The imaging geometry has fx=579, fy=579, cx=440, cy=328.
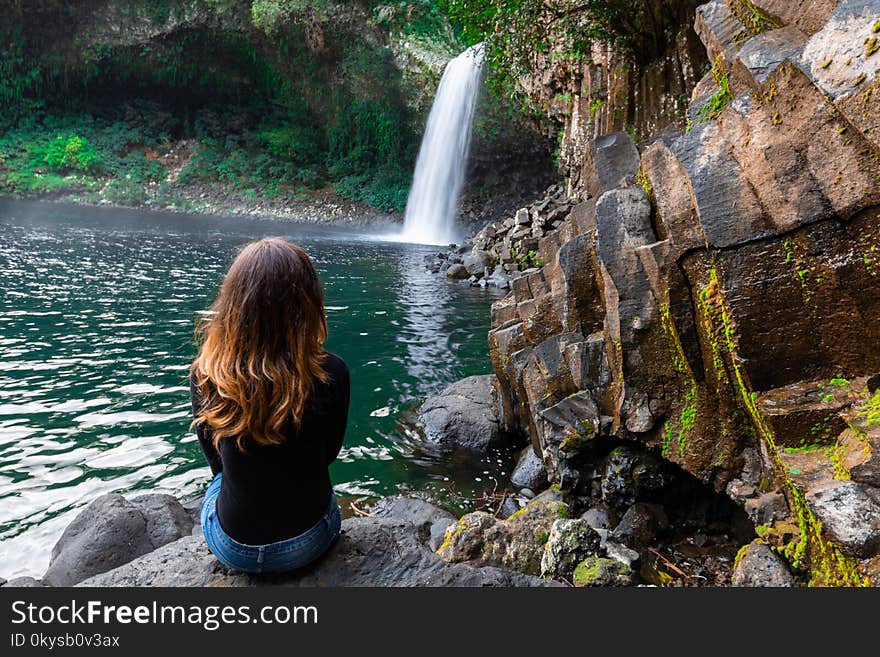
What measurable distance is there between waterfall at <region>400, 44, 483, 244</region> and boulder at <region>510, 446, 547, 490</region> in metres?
22.2

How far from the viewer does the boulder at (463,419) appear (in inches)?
266

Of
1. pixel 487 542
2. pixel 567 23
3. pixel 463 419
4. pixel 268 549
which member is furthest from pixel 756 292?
pixel 567 23

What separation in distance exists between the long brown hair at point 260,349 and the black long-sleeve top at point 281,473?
0.25 ft

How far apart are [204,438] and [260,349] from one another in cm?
56

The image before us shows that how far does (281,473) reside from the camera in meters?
2.54

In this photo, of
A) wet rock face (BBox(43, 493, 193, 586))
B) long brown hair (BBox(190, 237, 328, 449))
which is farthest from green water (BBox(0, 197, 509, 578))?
long brown hair (BBox(190, 237, 328, 449))

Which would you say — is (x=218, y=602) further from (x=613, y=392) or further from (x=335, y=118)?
(x=335, y=118)

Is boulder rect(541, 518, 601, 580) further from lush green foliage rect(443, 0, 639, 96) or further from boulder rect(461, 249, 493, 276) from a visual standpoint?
boulder rect(461, 249, 493, 276)

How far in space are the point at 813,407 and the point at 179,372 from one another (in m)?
7.87

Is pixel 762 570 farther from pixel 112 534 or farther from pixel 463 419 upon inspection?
pixel 112 534

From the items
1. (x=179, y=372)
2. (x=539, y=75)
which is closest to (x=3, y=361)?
(x=179, y=372)

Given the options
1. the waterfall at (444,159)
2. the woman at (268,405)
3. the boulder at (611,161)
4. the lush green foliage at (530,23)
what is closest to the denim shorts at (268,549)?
the woman at (268,405)

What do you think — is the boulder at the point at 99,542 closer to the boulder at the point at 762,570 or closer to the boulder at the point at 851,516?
the boulder at the point at 762,570

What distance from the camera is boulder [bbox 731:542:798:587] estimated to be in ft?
11.2
